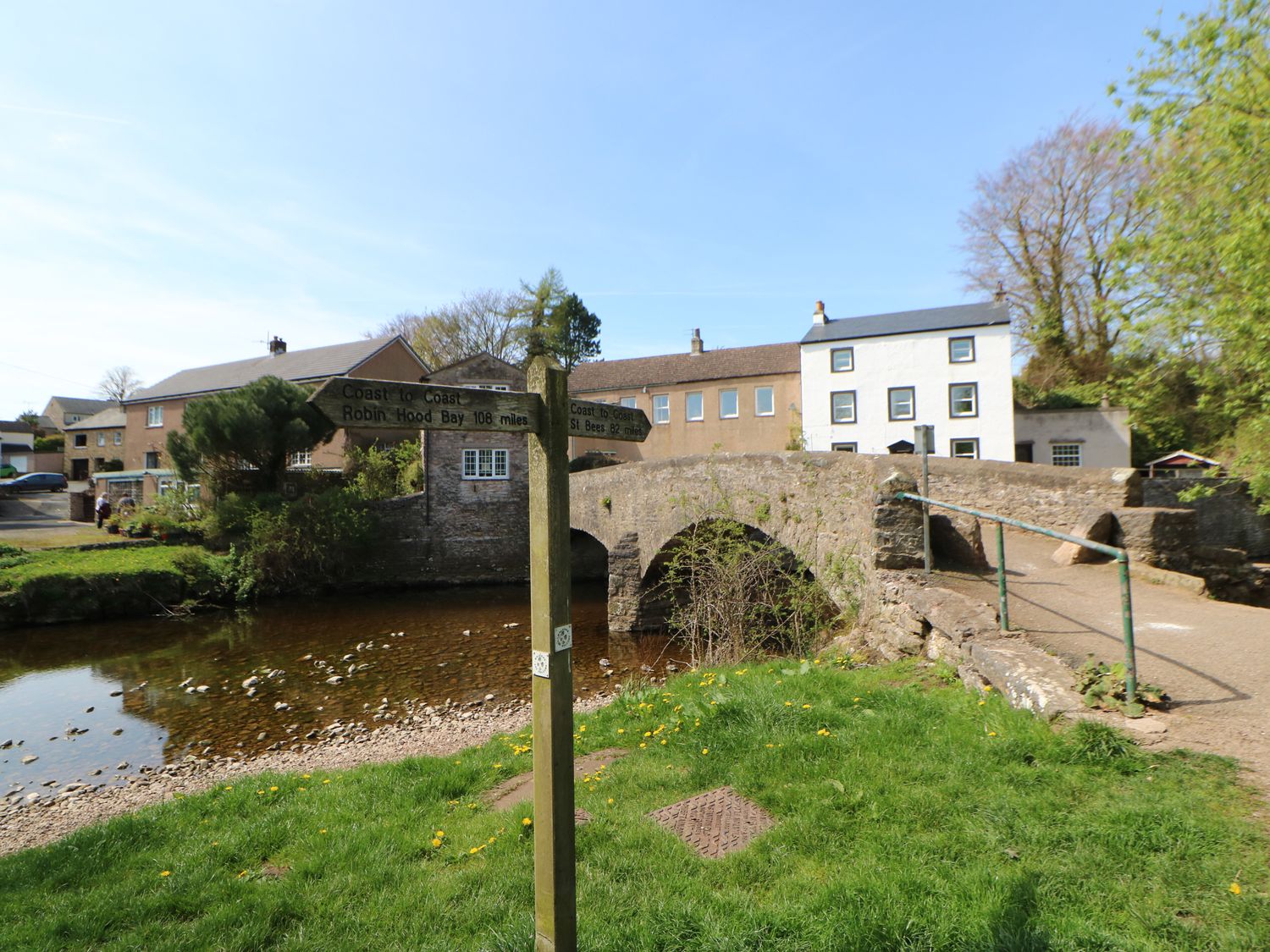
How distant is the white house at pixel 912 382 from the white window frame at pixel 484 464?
44.0 ft

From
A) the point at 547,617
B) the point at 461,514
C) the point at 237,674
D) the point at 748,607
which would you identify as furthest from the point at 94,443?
the point at 547,617

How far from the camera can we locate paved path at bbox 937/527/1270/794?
A: 4000 millimetres

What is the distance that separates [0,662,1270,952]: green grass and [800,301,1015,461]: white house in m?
25.5

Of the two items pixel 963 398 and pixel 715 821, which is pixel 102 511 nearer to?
pixel 715 821

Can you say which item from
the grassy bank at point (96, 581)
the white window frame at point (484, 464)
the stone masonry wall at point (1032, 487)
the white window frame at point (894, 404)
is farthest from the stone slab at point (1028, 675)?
the white window frame at point (894, 404)

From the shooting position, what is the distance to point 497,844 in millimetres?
4129

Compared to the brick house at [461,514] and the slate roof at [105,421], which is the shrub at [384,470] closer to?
the brick house at [461,514]

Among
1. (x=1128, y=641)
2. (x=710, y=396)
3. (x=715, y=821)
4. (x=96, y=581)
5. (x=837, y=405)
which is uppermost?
(x=710, y=396)

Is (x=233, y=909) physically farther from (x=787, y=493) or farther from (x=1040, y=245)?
(x=1040, y=245)

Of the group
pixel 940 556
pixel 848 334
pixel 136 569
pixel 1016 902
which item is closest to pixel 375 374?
pixel 136 569

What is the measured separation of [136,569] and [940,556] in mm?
21224

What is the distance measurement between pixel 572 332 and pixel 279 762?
38.1 metres

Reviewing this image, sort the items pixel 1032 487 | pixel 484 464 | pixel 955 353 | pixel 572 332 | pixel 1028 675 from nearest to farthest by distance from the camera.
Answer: pixel 1028 675 < pixel 1032 487 < pixel 484 464 < pixel 955 353 < pixel 572 332

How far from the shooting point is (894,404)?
2962 cm
